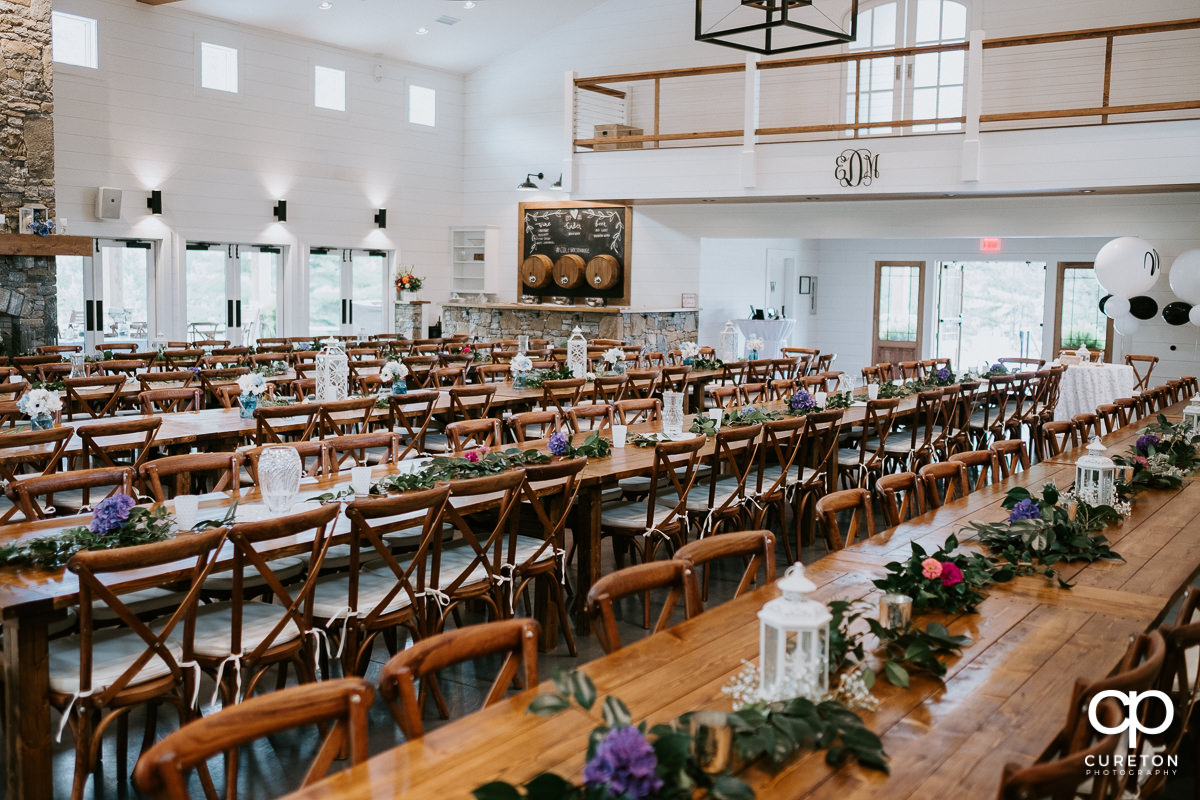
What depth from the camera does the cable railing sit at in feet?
36.1

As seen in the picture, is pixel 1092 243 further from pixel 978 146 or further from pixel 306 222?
pixel 306 222

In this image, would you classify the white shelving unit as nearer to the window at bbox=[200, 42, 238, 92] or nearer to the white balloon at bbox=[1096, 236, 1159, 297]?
the window at bbox=[200, 42, 238, 92]

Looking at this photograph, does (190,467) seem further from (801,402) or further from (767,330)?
(767,330)

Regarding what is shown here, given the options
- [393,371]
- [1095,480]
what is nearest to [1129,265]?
[393,371]

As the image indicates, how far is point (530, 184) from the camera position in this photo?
15.8 meters

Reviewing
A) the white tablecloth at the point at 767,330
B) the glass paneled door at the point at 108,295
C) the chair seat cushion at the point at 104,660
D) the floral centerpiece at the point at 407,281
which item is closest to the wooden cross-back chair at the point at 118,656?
the chair seat cushion at the point at 104,660

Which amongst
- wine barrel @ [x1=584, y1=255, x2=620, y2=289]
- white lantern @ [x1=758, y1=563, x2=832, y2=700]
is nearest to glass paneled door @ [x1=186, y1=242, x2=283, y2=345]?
wine barrel @ [x1=584, y1=255, x2=620, y2=289]

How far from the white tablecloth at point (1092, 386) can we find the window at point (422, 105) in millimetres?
10657

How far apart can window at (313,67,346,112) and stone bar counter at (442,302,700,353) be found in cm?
339

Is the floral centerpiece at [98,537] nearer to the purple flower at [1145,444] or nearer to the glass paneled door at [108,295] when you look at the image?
the purple flower at [1145,444]

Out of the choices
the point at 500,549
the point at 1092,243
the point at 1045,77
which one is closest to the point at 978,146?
the point at 1045,77

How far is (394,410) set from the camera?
6539 millimetres

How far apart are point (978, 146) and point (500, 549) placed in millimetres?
8905

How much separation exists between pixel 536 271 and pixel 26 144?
23.0 ft
